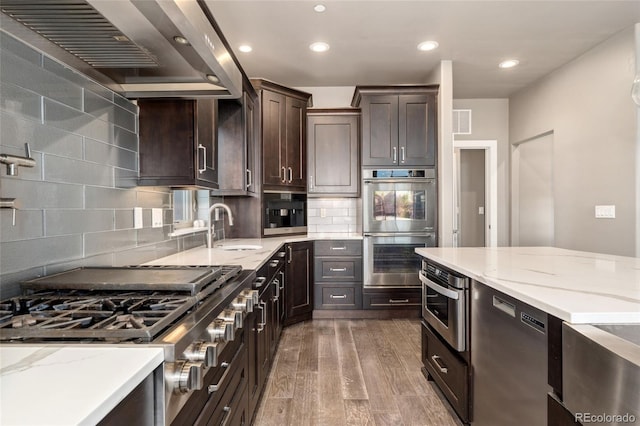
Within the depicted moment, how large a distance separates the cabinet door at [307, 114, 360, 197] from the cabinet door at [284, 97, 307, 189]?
128mm

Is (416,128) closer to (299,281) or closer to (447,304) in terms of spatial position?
(299,281)

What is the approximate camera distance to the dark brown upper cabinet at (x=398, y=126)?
3.76m

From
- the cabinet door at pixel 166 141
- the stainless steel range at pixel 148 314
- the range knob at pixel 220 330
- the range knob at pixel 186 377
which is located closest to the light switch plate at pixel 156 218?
the cabinet door at pixel 166 141

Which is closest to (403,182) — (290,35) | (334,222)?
(334,222)

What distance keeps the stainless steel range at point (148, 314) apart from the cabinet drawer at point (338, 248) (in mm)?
2315

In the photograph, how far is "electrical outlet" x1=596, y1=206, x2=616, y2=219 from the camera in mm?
3193

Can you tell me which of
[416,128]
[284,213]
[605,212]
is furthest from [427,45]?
[605,212]

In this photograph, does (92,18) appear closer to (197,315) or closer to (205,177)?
(197,315)

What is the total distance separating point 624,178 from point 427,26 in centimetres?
225

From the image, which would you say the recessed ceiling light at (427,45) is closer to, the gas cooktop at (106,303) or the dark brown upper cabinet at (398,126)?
the dark brown upper cabinet at (398,126)

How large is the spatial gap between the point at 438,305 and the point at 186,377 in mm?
1631

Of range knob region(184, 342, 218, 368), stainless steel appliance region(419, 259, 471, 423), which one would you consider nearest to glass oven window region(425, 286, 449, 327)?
stainless steel appliance region(419, 259, 471, 423)

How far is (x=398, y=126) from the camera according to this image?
3779 millimetres

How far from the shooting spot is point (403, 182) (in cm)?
373
